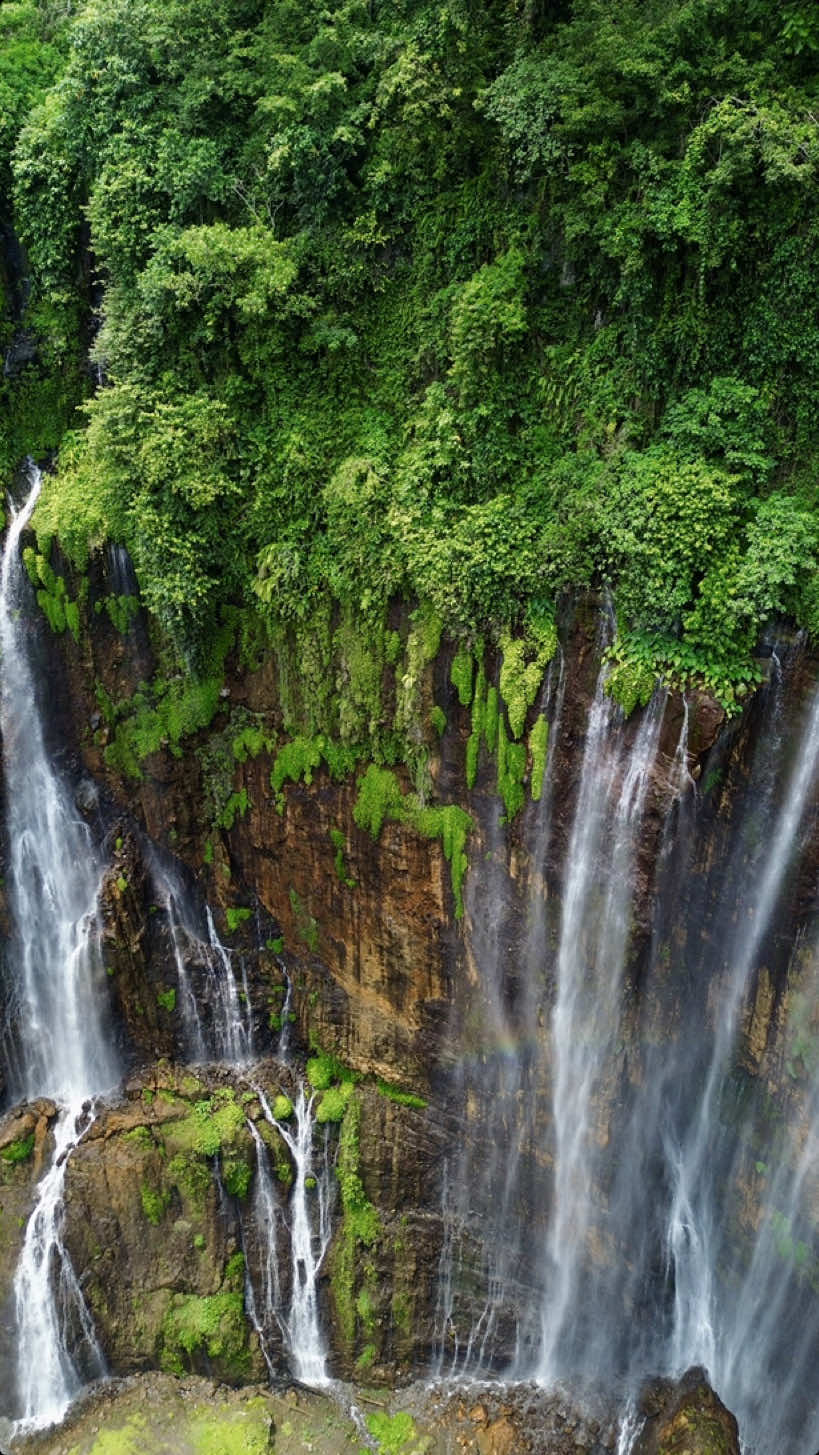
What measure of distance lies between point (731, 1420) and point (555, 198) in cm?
1554

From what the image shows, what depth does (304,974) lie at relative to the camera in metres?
14.6

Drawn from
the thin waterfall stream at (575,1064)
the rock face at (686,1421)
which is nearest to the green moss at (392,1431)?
the thin waterfall stream at (575,1064)

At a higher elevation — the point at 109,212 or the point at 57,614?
the point at 109,212

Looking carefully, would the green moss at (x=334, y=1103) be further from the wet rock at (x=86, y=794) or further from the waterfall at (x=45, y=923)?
the wet rock at (x=86, y=794)

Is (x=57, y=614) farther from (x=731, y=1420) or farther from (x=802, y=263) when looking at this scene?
(x=731, y=1420)

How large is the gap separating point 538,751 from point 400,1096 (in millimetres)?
6237

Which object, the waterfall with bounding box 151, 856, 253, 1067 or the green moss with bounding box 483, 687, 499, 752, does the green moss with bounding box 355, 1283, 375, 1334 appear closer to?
the waterfall with bounding box 151, 856, 253, 1067

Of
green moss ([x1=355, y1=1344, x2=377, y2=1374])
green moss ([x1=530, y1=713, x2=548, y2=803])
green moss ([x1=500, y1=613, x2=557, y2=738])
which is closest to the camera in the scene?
green moss ([x1=500, y1=613, x2=557, y2=738])

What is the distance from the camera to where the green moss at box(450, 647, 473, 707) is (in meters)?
11.4

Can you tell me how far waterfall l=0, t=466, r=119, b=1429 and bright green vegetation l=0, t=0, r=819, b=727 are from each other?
0.93 meters

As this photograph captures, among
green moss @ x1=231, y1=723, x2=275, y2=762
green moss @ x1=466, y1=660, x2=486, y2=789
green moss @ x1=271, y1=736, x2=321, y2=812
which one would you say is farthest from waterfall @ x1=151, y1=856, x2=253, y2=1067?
green moss @ x1=466, y1=660, x2=486, y2=789

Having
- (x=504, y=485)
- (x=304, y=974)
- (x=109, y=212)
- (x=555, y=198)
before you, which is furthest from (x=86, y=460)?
(x=304, y=974)

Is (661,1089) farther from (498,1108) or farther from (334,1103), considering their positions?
(334,1103)

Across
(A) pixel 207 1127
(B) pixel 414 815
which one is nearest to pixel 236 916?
(A) pixel 207 1127
